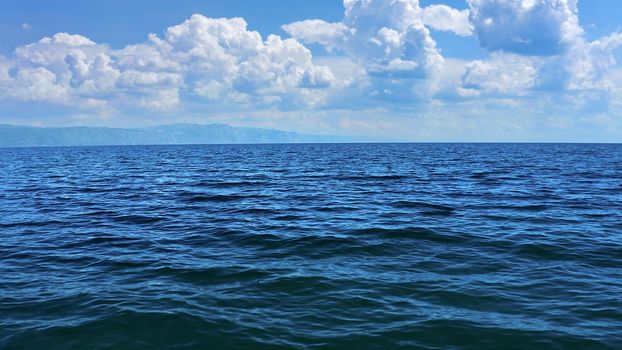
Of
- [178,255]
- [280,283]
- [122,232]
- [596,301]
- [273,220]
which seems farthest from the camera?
[273,220]

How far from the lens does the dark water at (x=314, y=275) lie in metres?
9.94

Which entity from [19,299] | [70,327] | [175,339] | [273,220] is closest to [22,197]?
[273,220]

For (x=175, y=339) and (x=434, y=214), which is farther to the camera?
(x=434, y=214)

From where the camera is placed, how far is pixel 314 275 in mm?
14141

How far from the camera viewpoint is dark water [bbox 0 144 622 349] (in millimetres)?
9938

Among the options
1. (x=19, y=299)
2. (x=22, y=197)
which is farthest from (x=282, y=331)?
(x=22, y=197)

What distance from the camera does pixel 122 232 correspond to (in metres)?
21.3

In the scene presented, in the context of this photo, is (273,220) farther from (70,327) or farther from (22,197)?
(22,197)

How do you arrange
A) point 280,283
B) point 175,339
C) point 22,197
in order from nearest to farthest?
1. point 175,339
2. point 280,283
3. point 22,197

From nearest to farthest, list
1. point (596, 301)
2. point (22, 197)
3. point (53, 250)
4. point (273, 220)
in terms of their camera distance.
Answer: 1. point (596, 301)
2. point (53, 250)
3. point (273, 220)
4. point (22, 197)

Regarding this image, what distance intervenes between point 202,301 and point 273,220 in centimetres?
1213

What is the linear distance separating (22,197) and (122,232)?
1989 centimetres

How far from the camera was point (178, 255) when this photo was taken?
16.8m

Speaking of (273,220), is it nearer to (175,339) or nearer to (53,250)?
(53,250)
